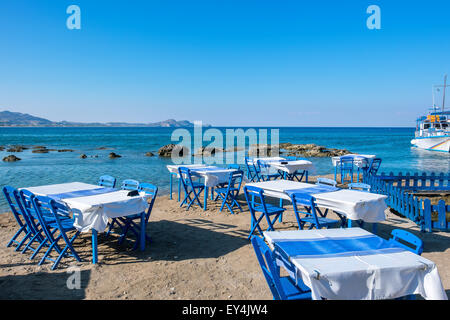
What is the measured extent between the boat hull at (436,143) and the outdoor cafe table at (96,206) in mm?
37584

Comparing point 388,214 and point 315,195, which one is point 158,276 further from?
point 388,214

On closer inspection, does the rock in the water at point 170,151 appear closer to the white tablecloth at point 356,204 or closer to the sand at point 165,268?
the sand at point 165,268

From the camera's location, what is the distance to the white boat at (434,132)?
112 ft

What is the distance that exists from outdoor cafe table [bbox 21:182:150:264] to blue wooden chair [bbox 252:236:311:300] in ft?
8.59

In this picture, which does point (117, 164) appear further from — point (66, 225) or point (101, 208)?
point (101, 208)

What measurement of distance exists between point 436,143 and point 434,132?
2.06 meters

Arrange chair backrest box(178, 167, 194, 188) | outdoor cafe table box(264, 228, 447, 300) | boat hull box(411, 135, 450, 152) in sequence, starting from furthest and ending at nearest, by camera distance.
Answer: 1. boat hull box(411, 135, 450, 152)
2. chair backrest box(178, 167, 194, 188)
3. outdoor cafe table box(264, 228, 447, 300)

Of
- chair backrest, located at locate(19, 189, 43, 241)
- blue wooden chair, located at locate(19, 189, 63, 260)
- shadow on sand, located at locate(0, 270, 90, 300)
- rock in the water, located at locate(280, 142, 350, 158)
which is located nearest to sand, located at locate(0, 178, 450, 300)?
shadow on sand, located at locate(0, 270, 90, 300)

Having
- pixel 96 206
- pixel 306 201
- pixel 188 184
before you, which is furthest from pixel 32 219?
pixel 306 201

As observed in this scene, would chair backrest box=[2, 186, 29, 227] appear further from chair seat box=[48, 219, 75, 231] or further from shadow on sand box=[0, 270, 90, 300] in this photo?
shadow on sand box=[0, 270, 90, 300]

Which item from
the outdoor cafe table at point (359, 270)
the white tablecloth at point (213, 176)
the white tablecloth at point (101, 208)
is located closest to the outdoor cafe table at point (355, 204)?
the outdoor cafe table at point (359, 270)

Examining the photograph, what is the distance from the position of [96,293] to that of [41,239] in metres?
2.08

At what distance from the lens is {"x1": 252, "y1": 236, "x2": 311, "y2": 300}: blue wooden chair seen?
272 centimetres
